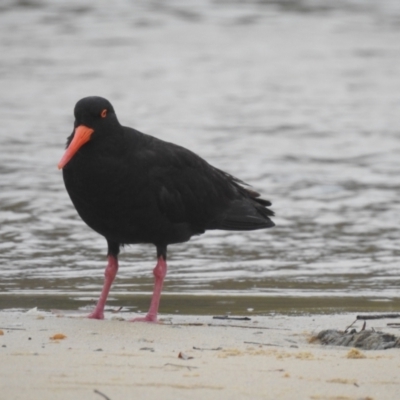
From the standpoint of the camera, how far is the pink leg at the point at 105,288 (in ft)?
21.7

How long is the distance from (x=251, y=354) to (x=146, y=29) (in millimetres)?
22225

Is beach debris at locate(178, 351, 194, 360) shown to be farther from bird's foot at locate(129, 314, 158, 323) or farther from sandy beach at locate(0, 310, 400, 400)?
bird's foot at locate(129, 314, 158, 323)

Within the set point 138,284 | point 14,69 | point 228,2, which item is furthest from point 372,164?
point 228,2

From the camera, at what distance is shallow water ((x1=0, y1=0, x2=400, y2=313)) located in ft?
27.2

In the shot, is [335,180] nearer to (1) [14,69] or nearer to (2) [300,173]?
(2) [300,173]

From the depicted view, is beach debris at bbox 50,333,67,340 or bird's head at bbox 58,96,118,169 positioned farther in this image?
bird's head at bbox 58,96,118,169

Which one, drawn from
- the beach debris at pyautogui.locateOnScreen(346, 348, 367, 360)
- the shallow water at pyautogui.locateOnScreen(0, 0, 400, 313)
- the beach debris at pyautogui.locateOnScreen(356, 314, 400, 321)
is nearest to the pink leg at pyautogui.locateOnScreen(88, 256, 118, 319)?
the shallow water at pyautogui.locateOnScreen(0, 0, 400, 313)

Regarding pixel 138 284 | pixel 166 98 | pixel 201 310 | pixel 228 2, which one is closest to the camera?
pixel 201 310

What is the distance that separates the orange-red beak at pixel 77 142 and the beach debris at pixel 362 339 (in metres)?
1.79

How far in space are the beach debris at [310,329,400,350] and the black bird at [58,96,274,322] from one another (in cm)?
119

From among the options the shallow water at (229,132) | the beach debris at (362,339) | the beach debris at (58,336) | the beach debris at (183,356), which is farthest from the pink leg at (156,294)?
the beach debris at (183,356)

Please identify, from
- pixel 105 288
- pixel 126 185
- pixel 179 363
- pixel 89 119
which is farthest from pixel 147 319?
pixel 179 363

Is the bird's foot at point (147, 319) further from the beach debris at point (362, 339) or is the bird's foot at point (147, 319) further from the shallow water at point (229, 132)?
the beach debris at point (362, 339)

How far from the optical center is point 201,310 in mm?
7152
